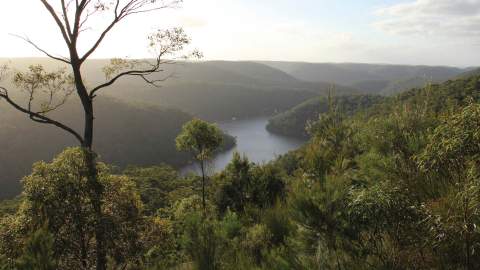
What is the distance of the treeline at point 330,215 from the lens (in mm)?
2543

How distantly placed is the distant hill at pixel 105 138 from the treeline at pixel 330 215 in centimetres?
7064

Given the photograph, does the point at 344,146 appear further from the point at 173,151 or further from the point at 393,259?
the point at 173,151

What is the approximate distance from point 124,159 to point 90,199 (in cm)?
8275

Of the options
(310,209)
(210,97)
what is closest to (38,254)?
(310,209)

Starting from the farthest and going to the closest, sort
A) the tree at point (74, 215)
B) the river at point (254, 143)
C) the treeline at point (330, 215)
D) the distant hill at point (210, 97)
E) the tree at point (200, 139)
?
the distant hill at point (210, 97)
the river at point (254, 143)
the tree at point (200, 139)
the tree at point (74, 215)
the treeline at point (330, 215)

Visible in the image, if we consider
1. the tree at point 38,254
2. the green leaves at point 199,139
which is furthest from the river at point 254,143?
the tree at point 38,254

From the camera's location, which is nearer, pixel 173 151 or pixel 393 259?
pixel 393 259

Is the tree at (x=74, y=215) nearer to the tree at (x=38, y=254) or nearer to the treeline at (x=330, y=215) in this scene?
the treeline at (x=330, y=215)

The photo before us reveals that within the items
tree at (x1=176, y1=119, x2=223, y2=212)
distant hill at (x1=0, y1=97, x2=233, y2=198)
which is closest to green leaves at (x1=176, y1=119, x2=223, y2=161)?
tree at (x1=176, y1=119, x2=223, y2=212)

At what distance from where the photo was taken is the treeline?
254 centimetres

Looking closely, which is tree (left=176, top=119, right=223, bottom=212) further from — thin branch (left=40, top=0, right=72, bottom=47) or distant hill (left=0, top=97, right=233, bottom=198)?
distant hill (left=0, top=97, right=233, bottom=198)

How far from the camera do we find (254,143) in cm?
10488

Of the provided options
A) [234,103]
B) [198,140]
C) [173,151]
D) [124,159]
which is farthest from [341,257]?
[234,103]

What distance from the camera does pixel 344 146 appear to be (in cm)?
629
